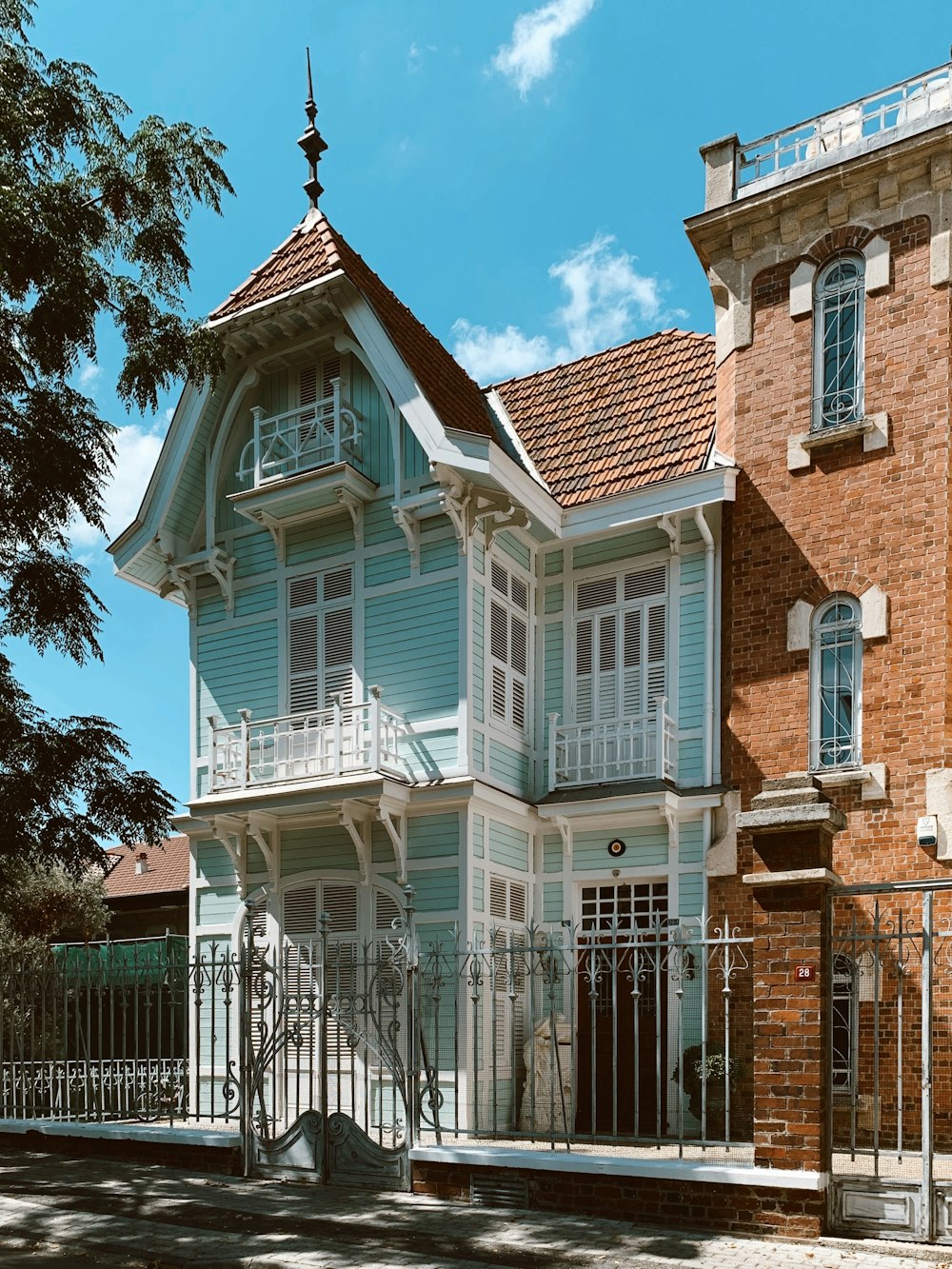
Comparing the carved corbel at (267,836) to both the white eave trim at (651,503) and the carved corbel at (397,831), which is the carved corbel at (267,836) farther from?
the white eave trim at (651,503)

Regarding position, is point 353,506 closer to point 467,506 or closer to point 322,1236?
point 467,506

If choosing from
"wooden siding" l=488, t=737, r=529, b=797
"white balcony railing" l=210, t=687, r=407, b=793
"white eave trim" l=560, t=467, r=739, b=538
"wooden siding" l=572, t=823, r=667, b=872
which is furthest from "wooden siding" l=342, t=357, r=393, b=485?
"wooden siding" l=572, t=823, r=667, b=872

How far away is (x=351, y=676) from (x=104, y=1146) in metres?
6.18

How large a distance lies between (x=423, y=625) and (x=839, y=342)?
242 inches

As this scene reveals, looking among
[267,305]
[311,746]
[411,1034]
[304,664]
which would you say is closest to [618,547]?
[304,664]

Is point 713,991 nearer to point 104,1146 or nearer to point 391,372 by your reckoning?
point 104,1146

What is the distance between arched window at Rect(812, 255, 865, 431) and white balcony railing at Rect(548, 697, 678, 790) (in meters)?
4.09

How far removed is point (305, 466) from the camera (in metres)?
17.0

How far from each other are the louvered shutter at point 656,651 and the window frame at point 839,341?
2.94 m

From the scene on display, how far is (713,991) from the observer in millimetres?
14352

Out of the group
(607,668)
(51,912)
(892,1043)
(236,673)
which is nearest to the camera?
(892,1043)

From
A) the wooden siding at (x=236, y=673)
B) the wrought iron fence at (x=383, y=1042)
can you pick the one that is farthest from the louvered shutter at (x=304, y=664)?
the wrought iron fence at (x=383, y=1042)

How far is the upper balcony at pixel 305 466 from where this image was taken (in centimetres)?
1623

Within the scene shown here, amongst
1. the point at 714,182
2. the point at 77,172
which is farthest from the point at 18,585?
the point at 714,182
